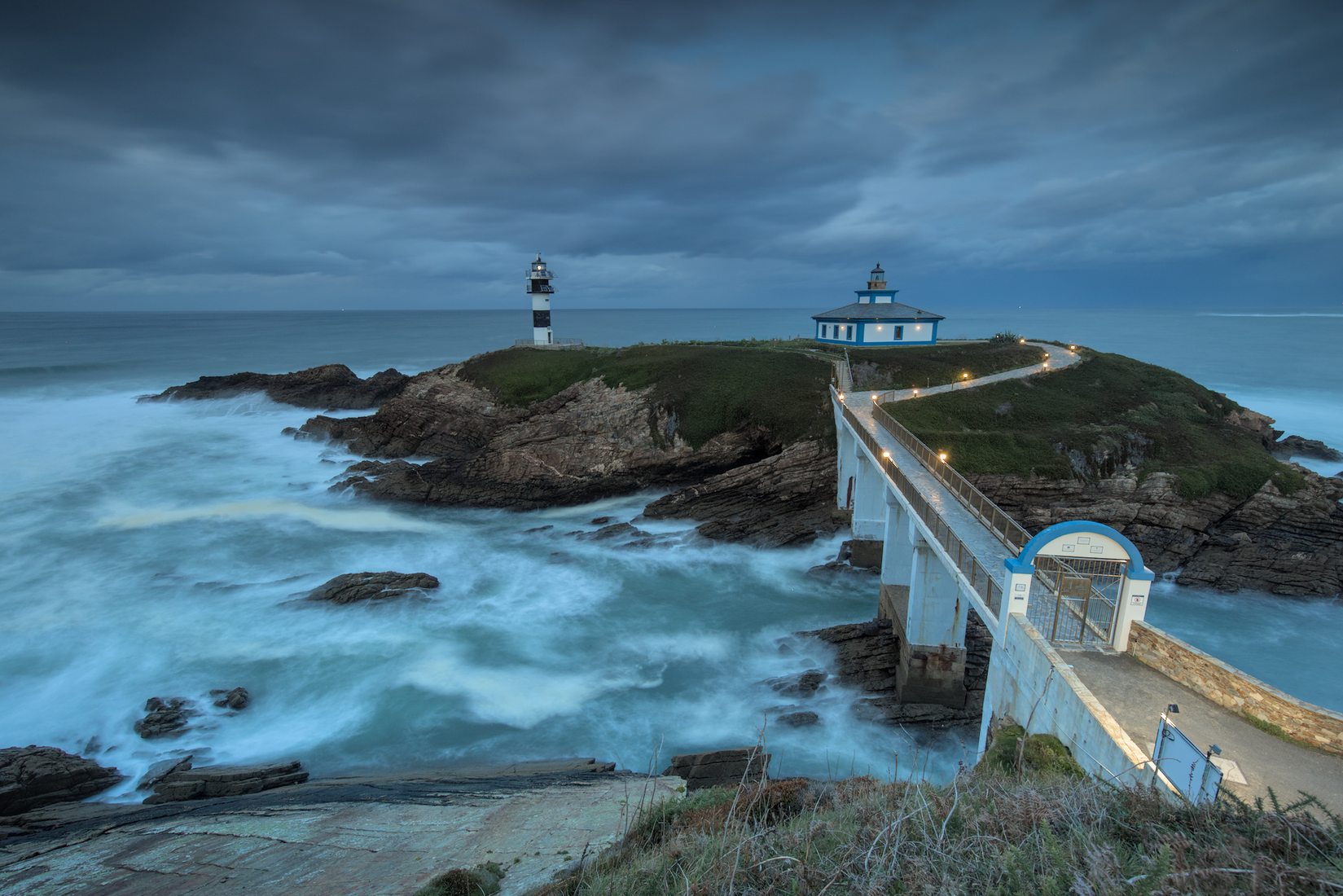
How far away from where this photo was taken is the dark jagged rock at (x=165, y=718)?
669 inches

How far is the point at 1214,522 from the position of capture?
1125 inches

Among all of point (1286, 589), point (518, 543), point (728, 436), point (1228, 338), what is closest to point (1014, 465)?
point (1286, 589)

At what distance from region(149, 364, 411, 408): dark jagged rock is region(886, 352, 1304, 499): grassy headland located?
45492 millimetres

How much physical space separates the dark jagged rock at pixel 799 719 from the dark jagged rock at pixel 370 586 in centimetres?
1514

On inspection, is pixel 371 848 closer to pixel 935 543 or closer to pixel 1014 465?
pixel 935 543

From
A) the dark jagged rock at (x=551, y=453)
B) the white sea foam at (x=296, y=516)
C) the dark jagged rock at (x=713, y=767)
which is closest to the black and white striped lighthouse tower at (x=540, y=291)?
the dark jagged rock at (x=551, y=453)

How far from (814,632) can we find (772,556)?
6.87 meters

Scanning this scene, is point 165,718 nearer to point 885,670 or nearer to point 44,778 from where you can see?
point 44,778

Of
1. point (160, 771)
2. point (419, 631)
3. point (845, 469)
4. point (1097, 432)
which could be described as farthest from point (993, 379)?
point (160, 771)

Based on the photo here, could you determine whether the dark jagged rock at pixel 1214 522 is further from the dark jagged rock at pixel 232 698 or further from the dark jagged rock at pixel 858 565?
the dark jagged rock at pixel 232 698

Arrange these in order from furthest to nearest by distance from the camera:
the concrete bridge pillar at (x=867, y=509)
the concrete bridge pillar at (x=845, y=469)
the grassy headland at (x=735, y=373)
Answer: the grassy headland at (x=735, y=373) → the concrete bridge pillar at (x=845, y=469) → the concrete bridge pillar at (x=867, y=509)

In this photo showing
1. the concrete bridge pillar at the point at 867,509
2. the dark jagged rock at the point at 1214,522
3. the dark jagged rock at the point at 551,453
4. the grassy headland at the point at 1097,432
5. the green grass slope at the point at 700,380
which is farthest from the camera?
the green grass slope at the point at 700,380

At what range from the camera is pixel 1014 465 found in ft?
101

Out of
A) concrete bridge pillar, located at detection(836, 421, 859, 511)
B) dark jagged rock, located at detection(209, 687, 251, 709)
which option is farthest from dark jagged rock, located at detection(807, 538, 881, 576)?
dark jagged rock, located at detection(209, 687, 251, 709)
